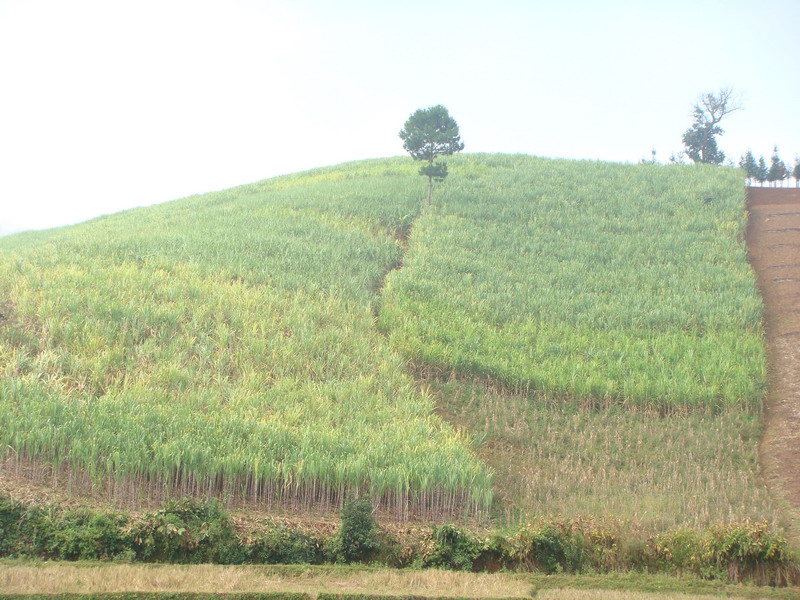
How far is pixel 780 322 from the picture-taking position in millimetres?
16938

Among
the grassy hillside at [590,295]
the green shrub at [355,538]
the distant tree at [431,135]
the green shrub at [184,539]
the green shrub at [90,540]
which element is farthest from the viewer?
the distant tree at [431,135]

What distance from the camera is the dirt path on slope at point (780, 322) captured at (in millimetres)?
11211

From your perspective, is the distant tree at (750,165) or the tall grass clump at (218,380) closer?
the tall grass clump at (218,380)

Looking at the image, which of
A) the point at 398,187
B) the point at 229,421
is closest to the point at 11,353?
the point at 229,421

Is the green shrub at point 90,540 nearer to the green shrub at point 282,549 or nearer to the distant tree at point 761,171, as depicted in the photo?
the green shrub at point 282,549

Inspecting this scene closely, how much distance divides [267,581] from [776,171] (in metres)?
40.3

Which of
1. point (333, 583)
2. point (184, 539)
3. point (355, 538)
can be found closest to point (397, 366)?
point (355, 538)

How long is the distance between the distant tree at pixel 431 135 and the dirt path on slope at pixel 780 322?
10.6 metres

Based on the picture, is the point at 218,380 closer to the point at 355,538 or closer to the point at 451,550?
the point at 355,538

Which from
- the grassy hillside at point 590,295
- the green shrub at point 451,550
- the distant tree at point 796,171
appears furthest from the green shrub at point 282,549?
the distant tree at point 796,171

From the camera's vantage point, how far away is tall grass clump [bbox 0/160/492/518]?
9141 millimetres

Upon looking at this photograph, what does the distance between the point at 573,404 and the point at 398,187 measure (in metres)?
16.7

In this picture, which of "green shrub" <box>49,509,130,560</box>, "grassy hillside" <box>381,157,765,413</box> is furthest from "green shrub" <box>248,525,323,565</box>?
"grassy hillside" <box>381,157,765,413</box>

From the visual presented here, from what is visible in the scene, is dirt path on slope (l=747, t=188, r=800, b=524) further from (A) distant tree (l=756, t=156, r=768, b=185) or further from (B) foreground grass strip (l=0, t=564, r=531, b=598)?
(A) distant tree (l=756, t=156, r=768, b=185)
